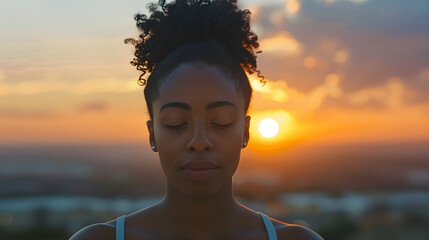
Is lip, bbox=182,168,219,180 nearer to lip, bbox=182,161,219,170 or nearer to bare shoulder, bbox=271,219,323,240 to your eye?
lip, bbox=182,161,219,170

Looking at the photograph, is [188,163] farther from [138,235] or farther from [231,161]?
[138,235]

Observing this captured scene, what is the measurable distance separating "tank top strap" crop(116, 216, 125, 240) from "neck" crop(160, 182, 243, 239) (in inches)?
17.1

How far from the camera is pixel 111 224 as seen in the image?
4730 millimetres

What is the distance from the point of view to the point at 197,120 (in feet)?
14.0

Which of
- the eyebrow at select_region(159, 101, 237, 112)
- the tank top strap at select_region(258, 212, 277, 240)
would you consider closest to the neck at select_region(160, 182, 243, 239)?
the tank top strap at select_region(258, 212, 277, 240)

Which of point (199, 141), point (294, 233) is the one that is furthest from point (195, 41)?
point (294, 233)

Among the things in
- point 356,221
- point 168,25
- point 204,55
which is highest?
point 168,25

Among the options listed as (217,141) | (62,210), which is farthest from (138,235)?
(62,210)

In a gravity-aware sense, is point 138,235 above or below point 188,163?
below

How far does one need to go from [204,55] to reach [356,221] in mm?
64452

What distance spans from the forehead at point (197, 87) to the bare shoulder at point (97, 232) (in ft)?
4.37

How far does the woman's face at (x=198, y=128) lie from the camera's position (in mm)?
4266

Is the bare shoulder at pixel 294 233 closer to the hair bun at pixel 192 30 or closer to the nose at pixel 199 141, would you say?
the nose at pixel 199 141

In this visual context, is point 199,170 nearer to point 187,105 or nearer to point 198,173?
point 198,173
